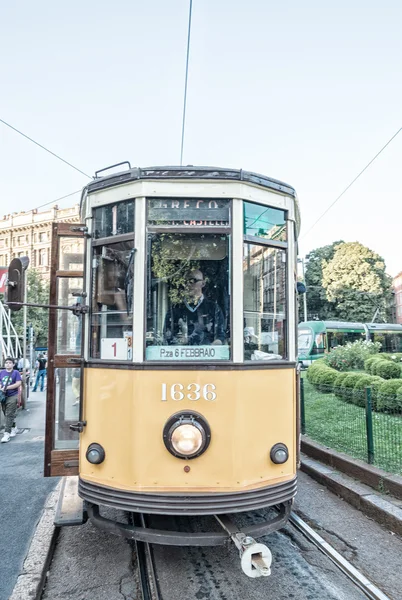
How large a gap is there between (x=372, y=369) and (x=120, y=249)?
967 centimetres

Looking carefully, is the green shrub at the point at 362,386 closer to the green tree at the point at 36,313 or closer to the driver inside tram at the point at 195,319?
the driver inside tram at the point at 195,319

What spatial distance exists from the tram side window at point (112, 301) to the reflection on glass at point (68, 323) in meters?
0.47

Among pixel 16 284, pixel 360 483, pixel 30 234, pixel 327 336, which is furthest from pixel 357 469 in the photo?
pixel 30 234

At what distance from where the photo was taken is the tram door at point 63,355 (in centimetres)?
392

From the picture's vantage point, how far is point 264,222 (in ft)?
11.9

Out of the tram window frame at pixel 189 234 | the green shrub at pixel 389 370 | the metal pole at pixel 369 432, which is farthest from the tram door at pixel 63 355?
Answer: the green shrub at pixel 389 370

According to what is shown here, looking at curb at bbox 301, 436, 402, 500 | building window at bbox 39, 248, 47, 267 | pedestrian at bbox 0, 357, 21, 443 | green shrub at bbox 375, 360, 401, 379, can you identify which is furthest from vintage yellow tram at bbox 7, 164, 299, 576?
building window at bbox 39, 248, 47, 267

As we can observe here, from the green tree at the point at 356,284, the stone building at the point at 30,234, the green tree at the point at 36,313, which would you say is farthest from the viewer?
the stone building at the point at 30,234

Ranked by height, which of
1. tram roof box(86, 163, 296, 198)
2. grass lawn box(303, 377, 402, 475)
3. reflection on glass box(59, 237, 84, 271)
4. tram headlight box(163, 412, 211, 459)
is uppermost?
tram roof box(86, 163, 296, 198)

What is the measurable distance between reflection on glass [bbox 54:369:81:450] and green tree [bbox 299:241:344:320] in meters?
40.3

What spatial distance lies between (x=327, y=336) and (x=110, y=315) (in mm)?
25025

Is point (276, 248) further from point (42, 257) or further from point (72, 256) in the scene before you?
point (42, 257)

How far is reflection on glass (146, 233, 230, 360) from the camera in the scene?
3.34 meters

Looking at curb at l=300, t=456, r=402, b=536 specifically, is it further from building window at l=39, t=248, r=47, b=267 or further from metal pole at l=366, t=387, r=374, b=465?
building window at l=39, t=248, r=47, b=267
